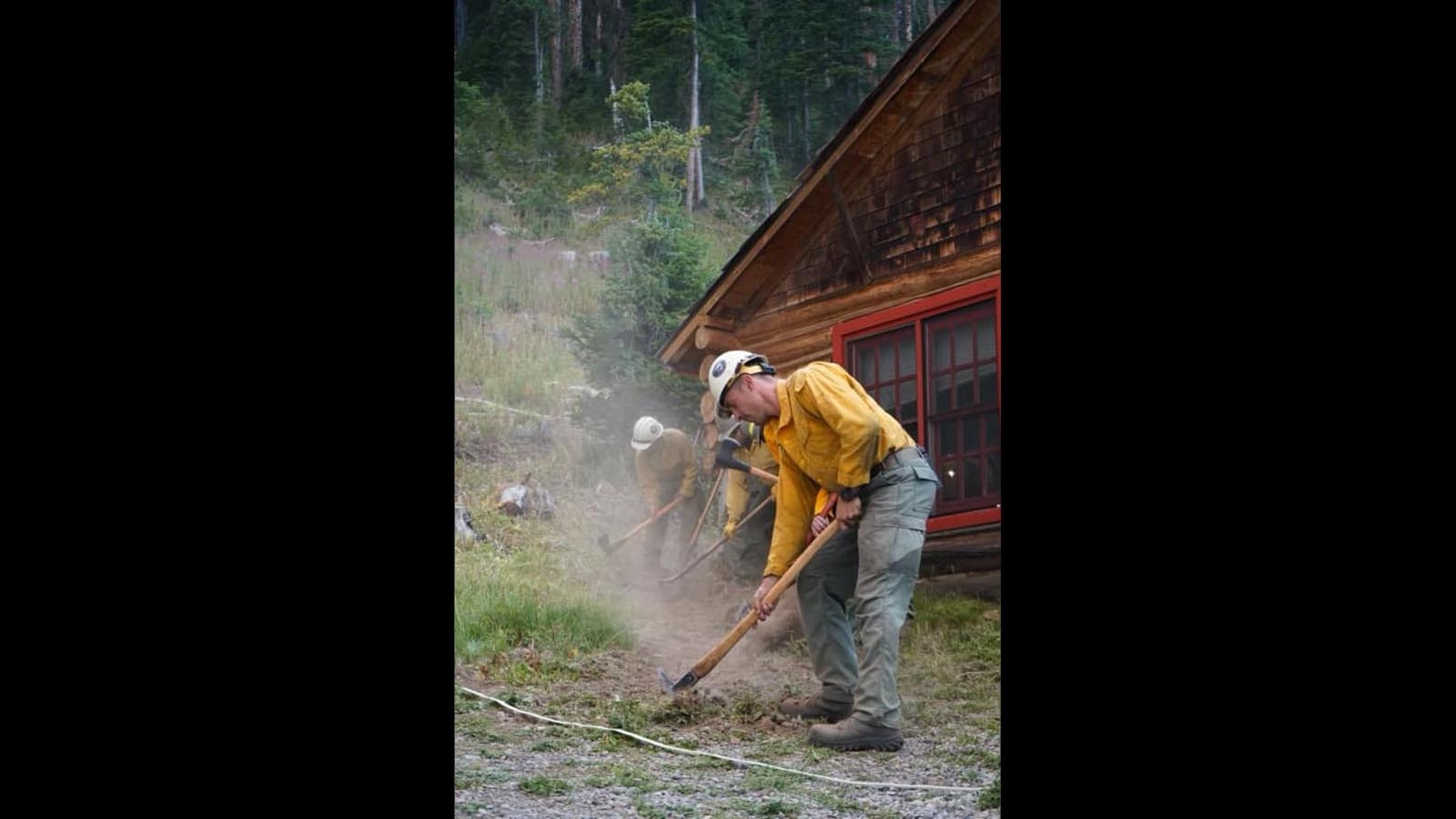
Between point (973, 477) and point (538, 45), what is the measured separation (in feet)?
9.36

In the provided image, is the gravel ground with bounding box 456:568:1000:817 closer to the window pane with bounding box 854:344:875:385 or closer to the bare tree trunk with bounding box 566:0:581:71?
the window pane with bounding box 854:344:875:385

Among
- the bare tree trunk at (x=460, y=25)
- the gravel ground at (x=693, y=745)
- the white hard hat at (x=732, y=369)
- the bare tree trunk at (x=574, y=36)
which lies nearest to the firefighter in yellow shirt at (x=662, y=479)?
the gravel ground at (x=693, y=745)

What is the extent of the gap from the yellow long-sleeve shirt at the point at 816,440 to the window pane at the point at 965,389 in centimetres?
52

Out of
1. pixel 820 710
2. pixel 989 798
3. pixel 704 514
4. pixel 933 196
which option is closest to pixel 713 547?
pixel 704 514

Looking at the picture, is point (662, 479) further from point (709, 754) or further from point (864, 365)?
point (709, 754)

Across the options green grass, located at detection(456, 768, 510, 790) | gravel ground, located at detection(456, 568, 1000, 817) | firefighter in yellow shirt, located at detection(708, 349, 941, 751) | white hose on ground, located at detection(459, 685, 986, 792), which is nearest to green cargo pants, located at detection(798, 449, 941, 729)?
firefighter in yellow shirt, located at detection(708, 349, 941, 751)

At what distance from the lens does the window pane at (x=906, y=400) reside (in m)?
5.62

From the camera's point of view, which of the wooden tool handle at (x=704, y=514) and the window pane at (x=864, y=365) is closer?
the window pane at (x=864, y=365)

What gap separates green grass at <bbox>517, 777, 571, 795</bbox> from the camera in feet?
14.6

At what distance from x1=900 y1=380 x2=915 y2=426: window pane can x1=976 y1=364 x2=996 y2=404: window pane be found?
0.31 meters

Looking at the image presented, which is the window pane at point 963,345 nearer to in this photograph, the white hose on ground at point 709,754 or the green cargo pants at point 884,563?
the green cargo pants at point 884,563
